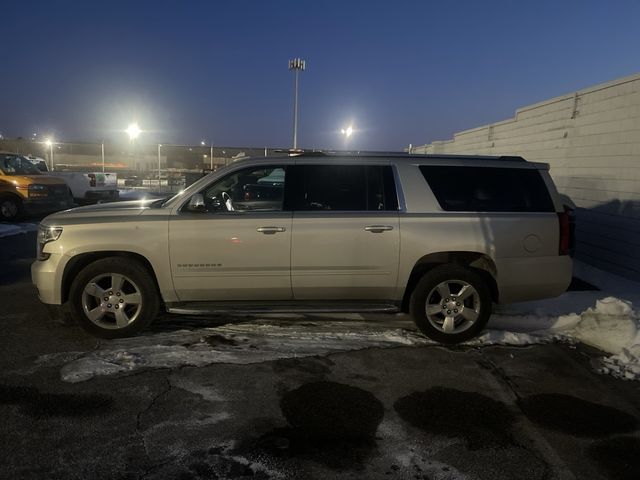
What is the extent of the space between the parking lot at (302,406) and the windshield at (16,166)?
402 inches

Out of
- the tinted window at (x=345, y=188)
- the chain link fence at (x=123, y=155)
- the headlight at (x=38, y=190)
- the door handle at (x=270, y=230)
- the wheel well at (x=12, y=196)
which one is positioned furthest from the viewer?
the chain link fence at (x=123, y=155)

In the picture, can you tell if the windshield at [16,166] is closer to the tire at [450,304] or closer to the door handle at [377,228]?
the door handle at [377,228]

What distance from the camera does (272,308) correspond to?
481 centimetres

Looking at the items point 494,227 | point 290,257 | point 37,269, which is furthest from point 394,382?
point 37,269

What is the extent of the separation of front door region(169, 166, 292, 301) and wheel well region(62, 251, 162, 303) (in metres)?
0.33

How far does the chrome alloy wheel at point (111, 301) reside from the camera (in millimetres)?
4715

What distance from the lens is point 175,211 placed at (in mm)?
4711

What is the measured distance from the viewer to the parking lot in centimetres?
291

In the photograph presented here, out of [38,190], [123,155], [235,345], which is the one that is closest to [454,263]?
[235,345]

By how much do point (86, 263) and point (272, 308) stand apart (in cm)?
193

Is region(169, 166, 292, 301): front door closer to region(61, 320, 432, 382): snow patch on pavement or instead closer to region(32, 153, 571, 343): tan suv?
region(32, 153, 571, 343): tan suv

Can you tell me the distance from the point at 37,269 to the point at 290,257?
98.6 inches

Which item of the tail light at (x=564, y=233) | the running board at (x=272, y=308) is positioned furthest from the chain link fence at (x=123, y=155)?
the tail light at (x=564, y=233)

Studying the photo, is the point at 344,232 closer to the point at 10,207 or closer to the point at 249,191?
the point at 249,191
